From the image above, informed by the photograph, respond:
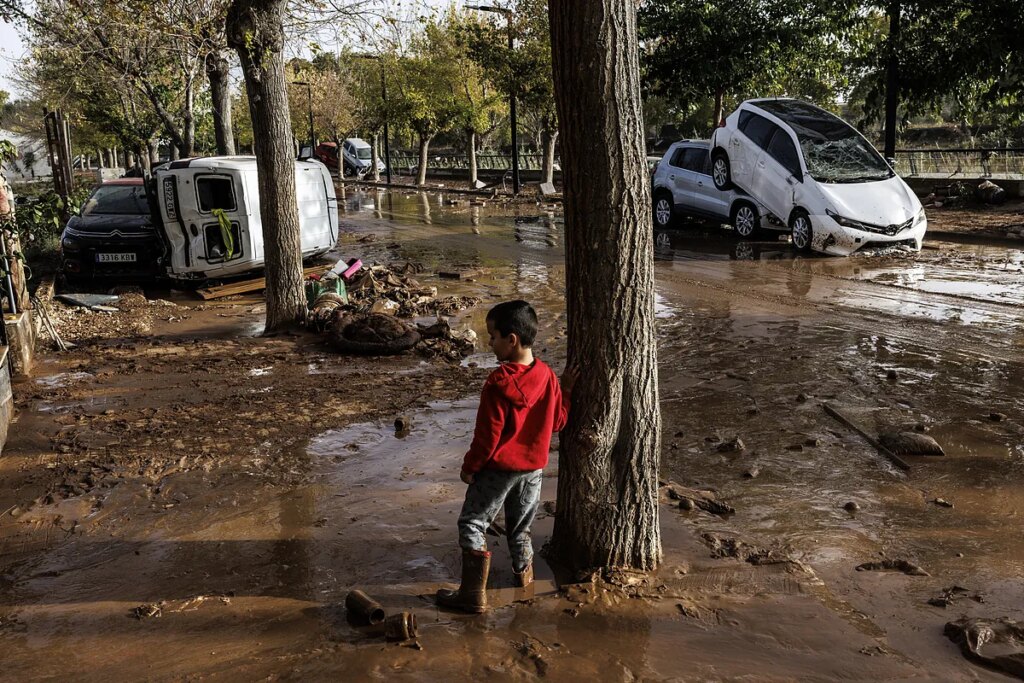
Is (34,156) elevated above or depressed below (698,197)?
above

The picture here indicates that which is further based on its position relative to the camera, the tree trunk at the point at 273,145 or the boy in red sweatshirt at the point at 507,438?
the tree trunk at the point at 273,145

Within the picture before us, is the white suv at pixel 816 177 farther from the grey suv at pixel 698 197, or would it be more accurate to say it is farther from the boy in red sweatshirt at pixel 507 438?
the boy in red sweatshirt at pixel 507 438

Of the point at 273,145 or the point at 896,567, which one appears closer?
the point at 896,567

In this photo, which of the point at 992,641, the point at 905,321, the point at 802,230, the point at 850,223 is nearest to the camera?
the point at 992,641

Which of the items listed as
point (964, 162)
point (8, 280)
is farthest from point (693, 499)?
point (964, 162)

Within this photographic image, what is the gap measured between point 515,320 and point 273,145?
709cm

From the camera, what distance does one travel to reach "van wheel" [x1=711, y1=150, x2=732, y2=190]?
16688 mm

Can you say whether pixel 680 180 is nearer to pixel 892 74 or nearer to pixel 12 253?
pixel 892 74

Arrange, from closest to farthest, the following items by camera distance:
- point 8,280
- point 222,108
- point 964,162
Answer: point 8,280 → point 222,108 → point 964,162

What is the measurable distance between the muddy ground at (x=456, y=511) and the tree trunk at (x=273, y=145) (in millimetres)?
891

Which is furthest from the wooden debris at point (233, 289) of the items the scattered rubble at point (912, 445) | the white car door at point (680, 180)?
the scattered rubble at point (912, 445)

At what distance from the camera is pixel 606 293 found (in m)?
4.00

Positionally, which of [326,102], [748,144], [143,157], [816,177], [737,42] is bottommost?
[816,177]

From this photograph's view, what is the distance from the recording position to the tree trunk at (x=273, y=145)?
959 centimetres
